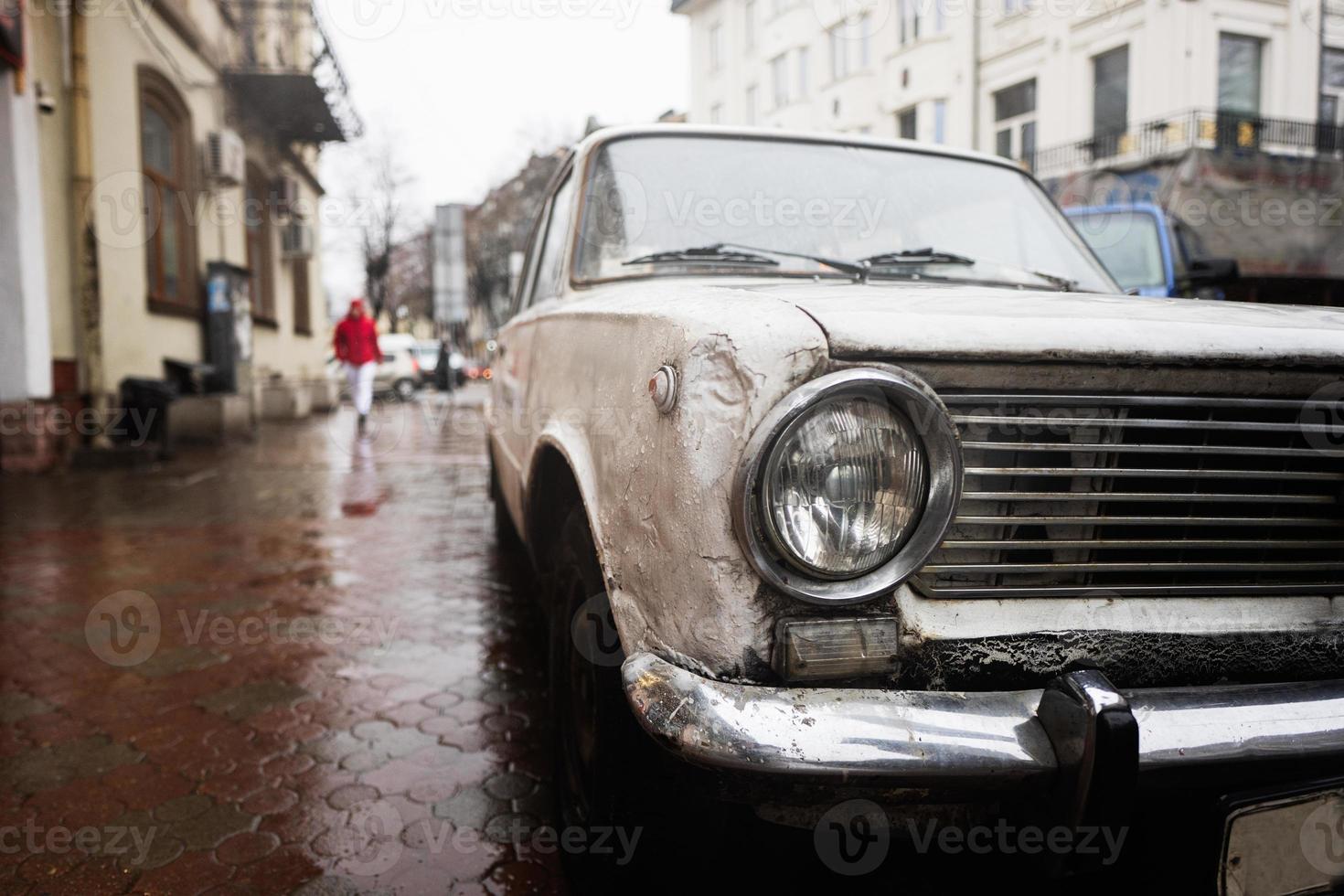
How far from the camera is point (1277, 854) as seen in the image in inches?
52.7

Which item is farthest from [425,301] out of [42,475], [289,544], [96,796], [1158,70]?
[96,796]

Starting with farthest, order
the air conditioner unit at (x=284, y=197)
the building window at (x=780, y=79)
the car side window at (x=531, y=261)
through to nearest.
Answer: the building window at (x=780, y=79) → the air conditioner unit at (x=284, y=197) → the car side window at (x=531, y=261)

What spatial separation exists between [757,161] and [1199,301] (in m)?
1.24

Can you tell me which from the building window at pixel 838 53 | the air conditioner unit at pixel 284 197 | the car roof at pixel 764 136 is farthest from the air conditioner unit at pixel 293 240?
the building window at pixel 838 53

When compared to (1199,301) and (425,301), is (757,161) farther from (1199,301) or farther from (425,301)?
(425,301)

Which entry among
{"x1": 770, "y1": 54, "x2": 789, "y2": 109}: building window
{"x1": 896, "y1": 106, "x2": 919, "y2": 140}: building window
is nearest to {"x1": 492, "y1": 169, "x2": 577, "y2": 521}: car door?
{"x1": 896, "y1": 106, "x2": 919, "y2": 140}: building window

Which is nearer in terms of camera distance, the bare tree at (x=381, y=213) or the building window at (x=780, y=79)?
the building window at (x=780, y=79)

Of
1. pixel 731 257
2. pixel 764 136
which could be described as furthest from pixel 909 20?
pixel 731 257

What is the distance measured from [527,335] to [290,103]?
543 inches

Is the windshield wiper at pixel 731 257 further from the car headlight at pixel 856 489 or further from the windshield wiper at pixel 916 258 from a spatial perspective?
the car headlight at pixel 856 489

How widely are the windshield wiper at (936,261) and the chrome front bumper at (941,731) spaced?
131 centimetres

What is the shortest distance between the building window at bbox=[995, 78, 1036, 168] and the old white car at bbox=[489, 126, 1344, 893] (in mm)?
21016

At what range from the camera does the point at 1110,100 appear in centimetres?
1903

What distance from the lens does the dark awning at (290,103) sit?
13141mm
